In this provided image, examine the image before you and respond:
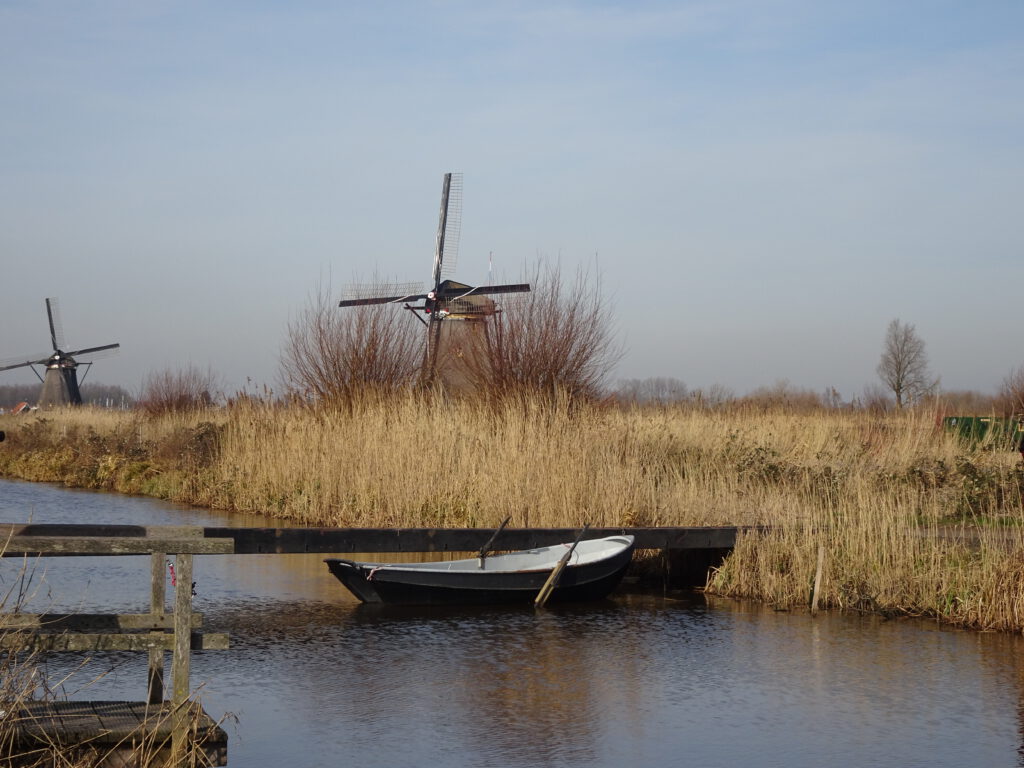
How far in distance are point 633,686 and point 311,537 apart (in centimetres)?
397

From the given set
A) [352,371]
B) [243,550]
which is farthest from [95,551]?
[352,371]

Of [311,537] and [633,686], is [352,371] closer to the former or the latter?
[311,537]

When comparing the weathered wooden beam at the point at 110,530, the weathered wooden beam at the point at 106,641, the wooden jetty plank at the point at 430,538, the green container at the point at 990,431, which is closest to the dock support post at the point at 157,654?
the weathered wooden beam at the point at 106,641

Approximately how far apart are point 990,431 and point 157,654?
14.2m

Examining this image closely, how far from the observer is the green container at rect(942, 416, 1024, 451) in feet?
57.4

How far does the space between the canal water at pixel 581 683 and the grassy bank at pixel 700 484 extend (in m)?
0.49

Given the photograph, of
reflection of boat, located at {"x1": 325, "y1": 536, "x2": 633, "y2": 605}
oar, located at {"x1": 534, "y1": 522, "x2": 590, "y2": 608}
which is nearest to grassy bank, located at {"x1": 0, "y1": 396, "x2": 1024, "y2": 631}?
reflection of boat, located at {"x1": 325, "y1": 536, "x2": 633, "y2": 605}

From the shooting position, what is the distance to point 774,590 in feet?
38.8

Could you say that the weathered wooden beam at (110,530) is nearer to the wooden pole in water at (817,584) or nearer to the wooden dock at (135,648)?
the wooden dock at (135,648)

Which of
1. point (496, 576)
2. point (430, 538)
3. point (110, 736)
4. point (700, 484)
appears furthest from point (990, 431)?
point (110, 736)

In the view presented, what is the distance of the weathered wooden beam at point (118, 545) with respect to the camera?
5789mm

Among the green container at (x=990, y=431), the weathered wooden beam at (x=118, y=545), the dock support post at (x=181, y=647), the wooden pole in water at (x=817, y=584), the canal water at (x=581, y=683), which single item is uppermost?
the green container at (x=990, y=431)

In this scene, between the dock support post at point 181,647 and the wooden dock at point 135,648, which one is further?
the dock support post at point 181,647

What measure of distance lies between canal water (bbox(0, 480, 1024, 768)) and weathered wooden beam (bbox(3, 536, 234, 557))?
0.50 metres
